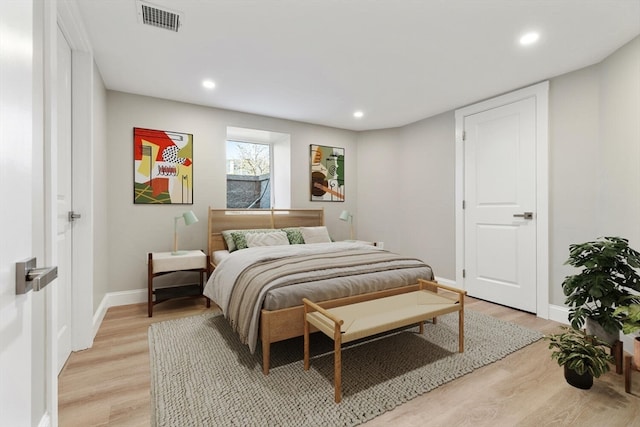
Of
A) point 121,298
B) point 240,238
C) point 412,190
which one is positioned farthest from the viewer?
point 412,190

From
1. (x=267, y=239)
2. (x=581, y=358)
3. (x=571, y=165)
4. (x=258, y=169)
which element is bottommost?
(x=581, y=358)

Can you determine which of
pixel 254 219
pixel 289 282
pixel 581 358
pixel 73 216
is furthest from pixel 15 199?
pixel 254 219

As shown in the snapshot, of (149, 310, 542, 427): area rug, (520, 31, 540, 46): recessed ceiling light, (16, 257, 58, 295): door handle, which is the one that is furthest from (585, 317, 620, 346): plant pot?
(16, 257, 58, 295): door handle

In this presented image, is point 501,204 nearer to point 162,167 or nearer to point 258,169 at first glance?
point 258,169

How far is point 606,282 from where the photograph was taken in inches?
77.6

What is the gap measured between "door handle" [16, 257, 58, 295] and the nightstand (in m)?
2.48

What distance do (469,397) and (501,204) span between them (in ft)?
7.88

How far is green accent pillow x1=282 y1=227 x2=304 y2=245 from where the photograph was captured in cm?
386

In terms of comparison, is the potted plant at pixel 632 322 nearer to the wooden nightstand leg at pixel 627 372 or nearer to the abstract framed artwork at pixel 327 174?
the wooden nightstand leg at pixel 627 372

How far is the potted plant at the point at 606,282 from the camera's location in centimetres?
193

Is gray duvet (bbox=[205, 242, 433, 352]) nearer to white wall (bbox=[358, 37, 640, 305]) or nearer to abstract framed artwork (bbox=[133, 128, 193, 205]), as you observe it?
abstract framed artwork (bbox=[133, 128, 193, 205])

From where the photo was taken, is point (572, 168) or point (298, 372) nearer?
point (298, 372)

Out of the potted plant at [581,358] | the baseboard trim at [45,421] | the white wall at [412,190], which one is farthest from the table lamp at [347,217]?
the baseboard trim at [45,421]

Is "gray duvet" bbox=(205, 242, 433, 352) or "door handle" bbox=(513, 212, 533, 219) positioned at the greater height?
"door handle" bbox=(513, 212, 533, 219)
